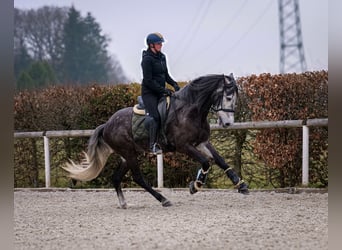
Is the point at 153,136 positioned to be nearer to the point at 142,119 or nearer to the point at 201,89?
the point at 142,119

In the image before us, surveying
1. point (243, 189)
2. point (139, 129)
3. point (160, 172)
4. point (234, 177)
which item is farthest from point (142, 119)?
point (160, 172)

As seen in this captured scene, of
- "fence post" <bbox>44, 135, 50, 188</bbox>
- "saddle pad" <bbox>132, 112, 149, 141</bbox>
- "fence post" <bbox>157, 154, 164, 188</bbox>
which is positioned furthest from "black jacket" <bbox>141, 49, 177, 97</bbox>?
"fence post" <bbox>44, 135, 50, 188</bbox>

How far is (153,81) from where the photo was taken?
6.23 meters

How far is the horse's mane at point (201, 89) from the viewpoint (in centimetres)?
621

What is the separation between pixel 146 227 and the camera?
191 inches

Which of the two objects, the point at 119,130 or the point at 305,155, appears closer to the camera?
the point at 119,130

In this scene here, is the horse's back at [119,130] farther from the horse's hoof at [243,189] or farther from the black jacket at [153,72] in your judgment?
the horse's hoof at [243,189]

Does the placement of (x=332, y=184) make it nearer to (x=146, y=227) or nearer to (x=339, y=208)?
(x=339, y=208)

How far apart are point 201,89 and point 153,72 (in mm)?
684

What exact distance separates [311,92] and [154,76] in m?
2.94

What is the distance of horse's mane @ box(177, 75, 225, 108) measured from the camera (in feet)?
20.4

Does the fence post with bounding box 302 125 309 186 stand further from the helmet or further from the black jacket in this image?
the helmet

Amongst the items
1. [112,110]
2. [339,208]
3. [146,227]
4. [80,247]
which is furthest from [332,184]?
[112,110]

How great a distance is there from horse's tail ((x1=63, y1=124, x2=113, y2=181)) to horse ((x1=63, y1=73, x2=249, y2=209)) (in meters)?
0.05
